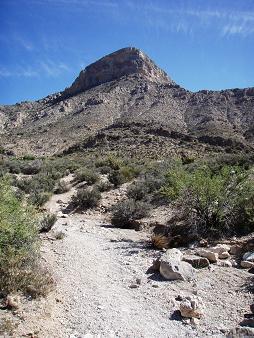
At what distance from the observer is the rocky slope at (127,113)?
5547 centimetres

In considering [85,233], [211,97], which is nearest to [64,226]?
[85,233]

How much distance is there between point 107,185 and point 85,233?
296 inches

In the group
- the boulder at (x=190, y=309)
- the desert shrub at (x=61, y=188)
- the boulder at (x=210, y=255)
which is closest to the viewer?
the boulder at (x=190, y=309)

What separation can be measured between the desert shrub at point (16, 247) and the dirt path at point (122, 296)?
63 cm

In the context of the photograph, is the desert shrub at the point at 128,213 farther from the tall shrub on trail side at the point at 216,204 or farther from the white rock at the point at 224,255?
the white rock at the point at 224,255

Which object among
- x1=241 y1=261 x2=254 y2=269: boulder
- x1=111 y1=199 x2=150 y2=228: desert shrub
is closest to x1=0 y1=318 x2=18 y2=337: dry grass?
x1=241 y1=261 x2=254 y2=269: boulder

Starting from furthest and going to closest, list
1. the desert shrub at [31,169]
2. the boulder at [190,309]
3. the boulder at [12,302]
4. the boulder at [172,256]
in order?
the desert shrub at [31,169], the boulder at [172,256], the boulder at [12,302], the boulder at [190,309]

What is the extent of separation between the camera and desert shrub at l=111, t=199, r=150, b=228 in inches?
587

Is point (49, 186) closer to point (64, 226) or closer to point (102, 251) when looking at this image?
point (64, 226)

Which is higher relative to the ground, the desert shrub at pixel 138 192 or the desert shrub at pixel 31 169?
the desert shrub at pixel 31 169

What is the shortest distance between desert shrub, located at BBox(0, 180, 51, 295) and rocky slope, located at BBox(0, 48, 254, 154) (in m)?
39.5

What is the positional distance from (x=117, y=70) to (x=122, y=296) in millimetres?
98301

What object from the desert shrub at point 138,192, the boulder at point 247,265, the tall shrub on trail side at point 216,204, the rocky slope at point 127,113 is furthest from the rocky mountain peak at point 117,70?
the boulder at point 247,265

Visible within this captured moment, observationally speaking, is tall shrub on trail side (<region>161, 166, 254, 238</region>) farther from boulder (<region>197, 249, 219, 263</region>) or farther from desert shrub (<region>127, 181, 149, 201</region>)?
desert shrub (<region>127, 181, 149, 201</region>)
